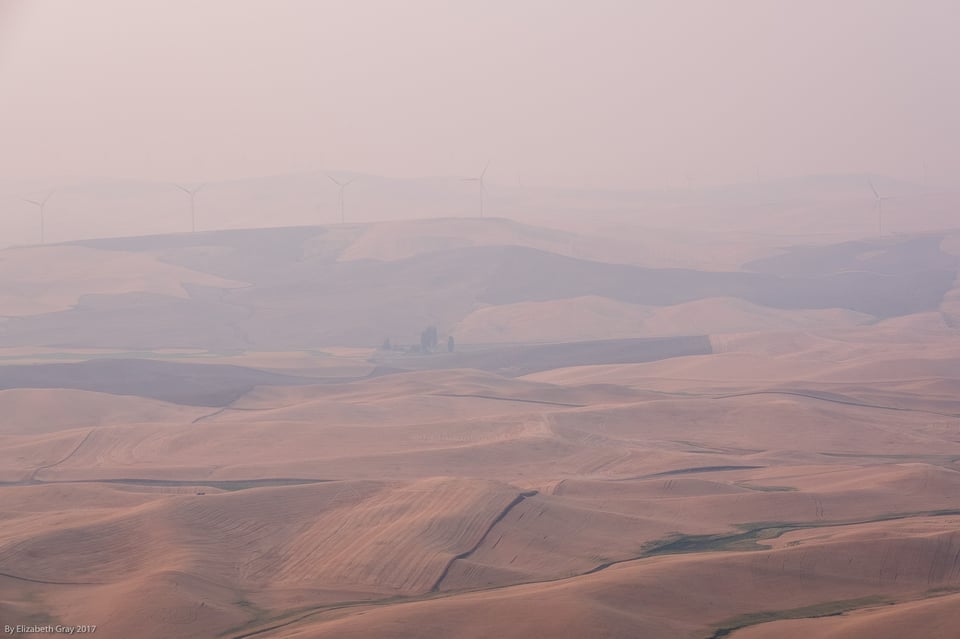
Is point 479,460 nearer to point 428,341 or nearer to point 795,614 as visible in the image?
point 795,614

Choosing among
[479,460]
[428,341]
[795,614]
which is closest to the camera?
[795,614]

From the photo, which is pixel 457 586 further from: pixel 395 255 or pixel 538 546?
pixel 395 255

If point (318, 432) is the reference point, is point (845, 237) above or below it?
above

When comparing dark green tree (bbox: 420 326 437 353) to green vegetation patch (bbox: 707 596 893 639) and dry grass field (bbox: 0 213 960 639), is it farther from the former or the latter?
green vegetation patch (bbox: 707 596 893 639)

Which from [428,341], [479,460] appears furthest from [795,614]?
[428,341]

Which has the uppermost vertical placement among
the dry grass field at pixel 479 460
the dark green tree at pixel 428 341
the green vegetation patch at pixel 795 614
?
the dark green tree at pixel 428 341

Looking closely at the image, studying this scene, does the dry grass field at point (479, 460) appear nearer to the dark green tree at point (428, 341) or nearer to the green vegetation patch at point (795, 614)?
the green vegetation patch at point (795, 614)

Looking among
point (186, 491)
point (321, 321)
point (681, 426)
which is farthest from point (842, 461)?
point (321, 321)

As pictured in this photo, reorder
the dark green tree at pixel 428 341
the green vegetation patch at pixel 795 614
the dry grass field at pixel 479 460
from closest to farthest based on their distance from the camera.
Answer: the green vegetation patch at pixel 795 614, the dry grass field at pixel 479 460, the dark green tree at pixel 428 341

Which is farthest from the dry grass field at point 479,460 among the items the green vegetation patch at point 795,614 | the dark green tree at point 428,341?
the dark green tree at point 428,341

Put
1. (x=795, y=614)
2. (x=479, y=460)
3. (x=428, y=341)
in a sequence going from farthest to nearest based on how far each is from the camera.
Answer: (x=428, y=341) < (x=479, y=460) < (x=795, y=614)

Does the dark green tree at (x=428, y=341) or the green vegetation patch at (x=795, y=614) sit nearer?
the green vegetation patch at (x=795, y=614)
